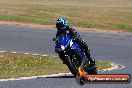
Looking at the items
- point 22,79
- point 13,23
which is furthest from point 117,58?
point 13,23

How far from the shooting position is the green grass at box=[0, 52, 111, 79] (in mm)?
15977

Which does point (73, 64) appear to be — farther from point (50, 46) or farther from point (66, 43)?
point (50, 46)

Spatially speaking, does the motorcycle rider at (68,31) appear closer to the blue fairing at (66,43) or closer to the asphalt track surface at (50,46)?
the blue fairing at (66,43)

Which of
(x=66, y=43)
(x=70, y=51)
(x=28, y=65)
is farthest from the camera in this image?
(x=28, y=65)

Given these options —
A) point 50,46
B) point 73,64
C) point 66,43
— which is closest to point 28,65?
point 50,46

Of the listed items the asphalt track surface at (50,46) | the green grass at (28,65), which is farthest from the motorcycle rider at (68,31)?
the green grass at (28,65)

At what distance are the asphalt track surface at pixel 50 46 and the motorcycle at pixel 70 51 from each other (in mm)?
6039

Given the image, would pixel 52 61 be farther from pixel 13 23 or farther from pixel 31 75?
pixel 13 23

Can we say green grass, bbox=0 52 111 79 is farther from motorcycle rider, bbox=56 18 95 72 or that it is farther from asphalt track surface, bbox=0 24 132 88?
motorcycle rider, bbox=56 18 95 72

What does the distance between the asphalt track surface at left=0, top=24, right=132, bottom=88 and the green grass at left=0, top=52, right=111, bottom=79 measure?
42.9 inches

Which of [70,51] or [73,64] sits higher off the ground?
[70,51]

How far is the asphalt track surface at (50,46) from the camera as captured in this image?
13.9 metres

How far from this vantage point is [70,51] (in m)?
7.23

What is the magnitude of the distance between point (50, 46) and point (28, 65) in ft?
28.8
